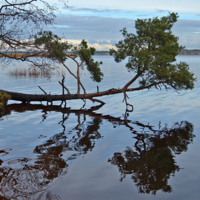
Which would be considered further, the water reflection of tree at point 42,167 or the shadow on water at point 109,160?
the shadow on water at point 109,160

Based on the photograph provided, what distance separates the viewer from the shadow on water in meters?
8.63

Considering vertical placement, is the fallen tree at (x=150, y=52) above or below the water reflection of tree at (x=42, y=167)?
above

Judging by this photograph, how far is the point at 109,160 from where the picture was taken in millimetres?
11031

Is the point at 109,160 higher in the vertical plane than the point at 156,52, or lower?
lower

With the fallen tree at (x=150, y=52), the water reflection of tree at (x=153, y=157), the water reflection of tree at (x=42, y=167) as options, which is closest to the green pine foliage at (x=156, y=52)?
the fallen tree at (x=150, y=52)

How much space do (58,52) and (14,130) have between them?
9.72m

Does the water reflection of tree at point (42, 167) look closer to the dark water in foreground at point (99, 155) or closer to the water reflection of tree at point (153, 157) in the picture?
the dark water in foreground at point (99, 155)

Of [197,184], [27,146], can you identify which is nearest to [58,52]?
[27,146]

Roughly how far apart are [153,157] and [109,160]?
6.61 feet

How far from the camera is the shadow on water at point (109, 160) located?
8.63m

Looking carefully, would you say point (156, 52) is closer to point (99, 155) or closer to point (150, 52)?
point (150, 52)

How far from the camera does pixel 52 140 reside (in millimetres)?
13438

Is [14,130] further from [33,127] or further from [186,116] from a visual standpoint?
[186,116]

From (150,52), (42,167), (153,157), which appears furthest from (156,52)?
(42,167)
